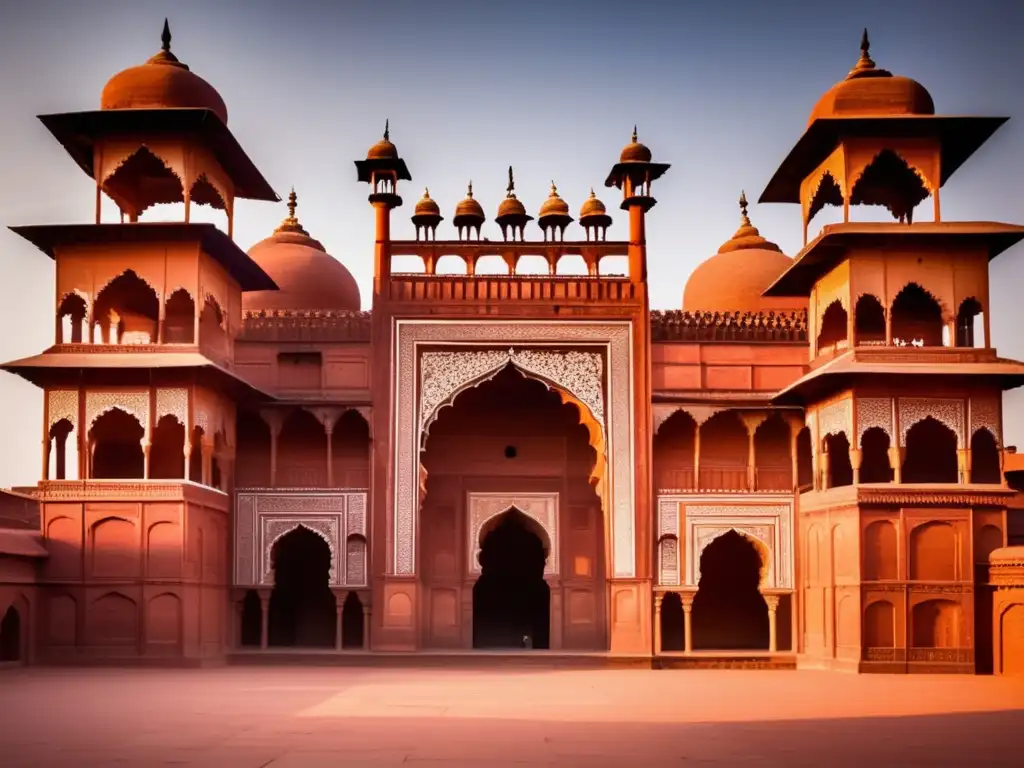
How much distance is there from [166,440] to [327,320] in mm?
2973

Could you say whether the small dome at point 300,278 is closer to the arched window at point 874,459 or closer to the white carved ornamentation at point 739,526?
the white carved ornamentation at point 739,526

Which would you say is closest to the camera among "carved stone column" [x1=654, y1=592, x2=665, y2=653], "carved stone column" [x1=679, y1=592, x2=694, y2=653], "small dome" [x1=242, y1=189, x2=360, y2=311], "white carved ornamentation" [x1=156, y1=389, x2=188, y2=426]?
"white carved ornamentation" [x1=156, y1=389, x2=188, y2=426]

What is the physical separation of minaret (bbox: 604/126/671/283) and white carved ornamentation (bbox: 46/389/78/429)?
782 cm

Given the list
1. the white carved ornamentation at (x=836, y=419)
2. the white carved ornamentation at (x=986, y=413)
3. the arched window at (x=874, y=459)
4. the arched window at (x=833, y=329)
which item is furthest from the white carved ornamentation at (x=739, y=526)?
the white carved ornamentation at (x=986, y=413)

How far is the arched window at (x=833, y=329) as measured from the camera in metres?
20.1

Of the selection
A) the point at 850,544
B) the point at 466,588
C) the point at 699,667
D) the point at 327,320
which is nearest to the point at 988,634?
the point at 850,544

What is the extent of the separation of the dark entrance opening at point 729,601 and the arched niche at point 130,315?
874 cm

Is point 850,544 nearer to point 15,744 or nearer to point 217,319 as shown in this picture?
point 217,319

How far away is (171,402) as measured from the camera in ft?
59.1

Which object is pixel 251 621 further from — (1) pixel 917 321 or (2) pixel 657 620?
(1) pixel 917 321

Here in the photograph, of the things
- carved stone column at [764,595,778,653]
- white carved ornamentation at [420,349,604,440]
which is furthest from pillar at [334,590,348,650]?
carved stone column at [764,595,778,653]

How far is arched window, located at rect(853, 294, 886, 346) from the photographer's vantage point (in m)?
19.6

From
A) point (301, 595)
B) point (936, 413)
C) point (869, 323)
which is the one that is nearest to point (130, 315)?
point (301, 595)

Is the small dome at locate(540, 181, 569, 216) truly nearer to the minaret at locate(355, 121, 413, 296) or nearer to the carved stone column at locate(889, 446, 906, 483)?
the minaret at locate(355, 121, 413, 296)
